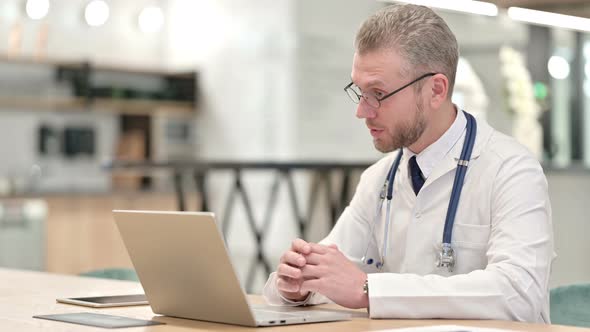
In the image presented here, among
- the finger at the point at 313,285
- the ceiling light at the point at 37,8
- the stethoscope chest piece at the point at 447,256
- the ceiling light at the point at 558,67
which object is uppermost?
the ceiling light at the point at 37,8

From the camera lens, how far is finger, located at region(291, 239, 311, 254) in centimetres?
195

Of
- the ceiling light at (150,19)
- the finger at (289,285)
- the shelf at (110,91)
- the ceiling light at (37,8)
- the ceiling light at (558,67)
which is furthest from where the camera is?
the ceiling light at (150,19)

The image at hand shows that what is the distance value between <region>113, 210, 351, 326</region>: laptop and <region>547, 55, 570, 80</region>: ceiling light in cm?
446

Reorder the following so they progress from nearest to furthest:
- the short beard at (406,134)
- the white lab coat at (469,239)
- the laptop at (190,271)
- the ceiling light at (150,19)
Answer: the laptop at (190,271) < the white lab coat at (469,239) < the short beard at (406,134) < the ceiling light at (150,19)

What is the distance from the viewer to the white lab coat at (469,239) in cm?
187

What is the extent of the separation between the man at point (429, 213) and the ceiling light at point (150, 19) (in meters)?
7.52

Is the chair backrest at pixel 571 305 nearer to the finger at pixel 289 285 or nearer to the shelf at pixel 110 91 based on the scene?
the finger at pixel 289 285

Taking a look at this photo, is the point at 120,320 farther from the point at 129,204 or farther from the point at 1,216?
the point at 129,204

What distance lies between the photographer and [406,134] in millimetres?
2158

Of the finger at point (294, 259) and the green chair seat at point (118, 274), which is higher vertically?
the finger at point (294, 259)

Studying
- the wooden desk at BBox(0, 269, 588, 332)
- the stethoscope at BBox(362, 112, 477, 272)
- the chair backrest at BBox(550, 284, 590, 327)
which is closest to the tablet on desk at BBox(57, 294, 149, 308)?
the wooden desk at BBox(0, 269, 588, 332)

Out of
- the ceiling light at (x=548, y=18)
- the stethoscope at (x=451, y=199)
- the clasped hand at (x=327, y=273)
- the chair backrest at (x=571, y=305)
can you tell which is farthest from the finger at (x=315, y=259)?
the ceiling light at (x=548, y=18)

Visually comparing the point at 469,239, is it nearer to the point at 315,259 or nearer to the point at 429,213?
the point at 429,213

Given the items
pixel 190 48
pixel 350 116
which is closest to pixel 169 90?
pixel 190 48
